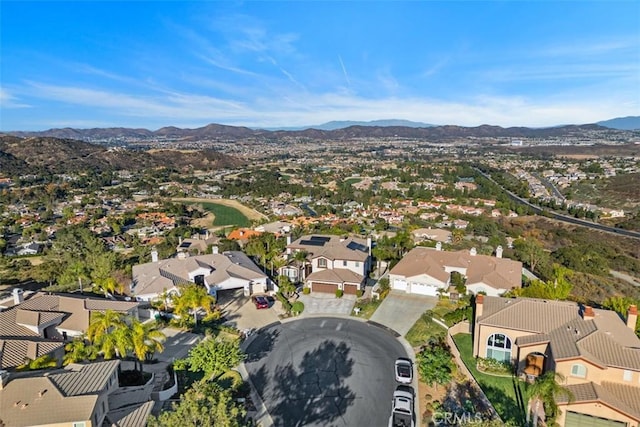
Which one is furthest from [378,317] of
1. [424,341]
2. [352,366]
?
[352,366]

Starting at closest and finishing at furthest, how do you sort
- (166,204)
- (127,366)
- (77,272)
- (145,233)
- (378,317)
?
(127,366)
(378,317)
(77,272)
(145,233)
(166,204)

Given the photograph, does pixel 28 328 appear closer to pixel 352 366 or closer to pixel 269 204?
pixel 352 366

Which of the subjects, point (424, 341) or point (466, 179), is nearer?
point (424, 341)

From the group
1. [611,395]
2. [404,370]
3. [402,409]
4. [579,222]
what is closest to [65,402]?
[402,409]

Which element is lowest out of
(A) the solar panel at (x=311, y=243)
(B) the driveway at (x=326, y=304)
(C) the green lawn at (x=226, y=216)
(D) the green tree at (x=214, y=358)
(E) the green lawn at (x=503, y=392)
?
(C) the green lawn at (x=226, y=216)

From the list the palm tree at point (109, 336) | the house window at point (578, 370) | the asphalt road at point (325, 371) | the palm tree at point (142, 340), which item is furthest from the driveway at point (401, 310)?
the palm tree at point (109, 336)

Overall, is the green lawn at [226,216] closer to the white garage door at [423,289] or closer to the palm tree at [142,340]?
the white garage door at [423,289]

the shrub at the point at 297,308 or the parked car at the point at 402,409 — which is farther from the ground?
the parked car at the point at 402,409

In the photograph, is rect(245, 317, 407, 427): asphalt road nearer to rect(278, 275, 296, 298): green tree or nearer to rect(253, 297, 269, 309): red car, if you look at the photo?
rect(253, 297, 269, 309): red car
